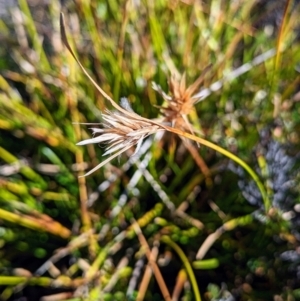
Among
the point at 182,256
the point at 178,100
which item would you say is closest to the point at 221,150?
the point at 178,100

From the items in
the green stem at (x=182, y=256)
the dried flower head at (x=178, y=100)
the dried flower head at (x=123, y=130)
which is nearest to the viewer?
the dried flower head at (x=123, y=130)

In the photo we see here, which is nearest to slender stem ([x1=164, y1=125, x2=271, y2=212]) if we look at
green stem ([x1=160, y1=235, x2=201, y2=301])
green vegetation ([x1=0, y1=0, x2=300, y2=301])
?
green vegetation ([x1=0, y1=0, x2=300, y2=301])

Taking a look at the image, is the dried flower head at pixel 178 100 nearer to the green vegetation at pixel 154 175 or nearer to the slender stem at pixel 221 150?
the slender stem at pixel 221 150

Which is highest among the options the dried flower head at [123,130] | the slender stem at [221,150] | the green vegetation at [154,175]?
the green vegetation at [154,175]

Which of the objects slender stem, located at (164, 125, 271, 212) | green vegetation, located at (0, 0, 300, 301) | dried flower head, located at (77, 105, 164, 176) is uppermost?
green vegetation, located at (0, 0, 300, 301)

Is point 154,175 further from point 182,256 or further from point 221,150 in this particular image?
point 221,150

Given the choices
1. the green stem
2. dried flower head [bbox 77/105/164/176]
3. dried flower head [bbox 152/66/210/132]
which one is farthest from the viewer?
the green stem

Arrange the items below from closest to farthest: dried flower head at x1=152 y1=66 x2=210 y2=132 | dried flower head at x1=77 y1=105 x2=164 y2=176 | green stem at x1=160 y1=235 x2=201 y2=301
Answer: dried flower head at x1=77 y1=105 x2=164 y2=176
dried flower head at x1=152 y1=66 x2=210 y2=132
green stem at x1=160 y1=235 x2=201 y2=301

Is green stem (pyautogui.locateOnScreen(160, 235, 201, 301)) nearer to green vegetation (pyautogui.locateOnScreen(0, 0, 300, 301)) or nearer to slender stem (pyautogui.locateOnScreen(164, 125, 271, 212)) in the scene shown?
green vegetation (pyautogui.locateOnScreen(0, 0, 300, 301))

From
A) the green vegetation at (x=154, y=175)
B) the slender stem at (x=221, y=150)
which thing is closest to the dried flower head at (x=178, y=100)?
the slender stem at (x=221, y=150)
